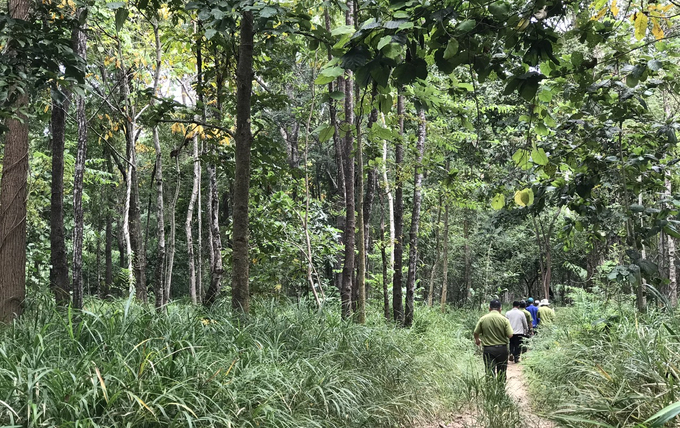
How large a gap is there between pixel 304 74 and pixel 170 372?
631 inches

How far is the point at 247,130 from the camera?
5133 millimetres

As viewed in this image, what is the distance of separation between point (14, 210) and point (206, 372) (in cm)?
367

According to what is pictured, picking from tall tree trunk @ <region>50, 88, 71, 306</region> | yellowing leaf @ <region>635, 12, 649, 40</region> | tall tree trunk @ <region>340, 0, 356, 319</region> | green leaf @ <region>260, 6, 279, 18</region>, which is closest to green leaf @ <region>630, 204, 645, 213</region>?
yellowing leaf @ <region>635, 12, 649, 40</region>

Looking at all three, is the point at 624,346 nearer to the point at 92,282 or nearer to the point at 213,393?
the point at 213,393

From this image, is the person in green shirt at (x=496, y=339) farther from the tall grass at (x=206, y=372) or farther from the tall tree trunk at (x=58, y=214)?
the tall tree trunk at (x=58, y=214)

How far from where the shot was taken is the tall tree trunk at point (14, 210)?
5.24 m

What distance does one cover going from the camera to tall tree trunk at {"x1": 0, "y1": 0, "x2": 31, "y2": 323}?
17.2 ft

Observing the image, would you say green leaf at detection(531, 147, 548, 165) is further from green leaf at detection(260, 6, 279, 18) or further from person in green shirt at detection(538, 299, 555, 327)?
person in green shirt at detection(538, 299, 555, 327)

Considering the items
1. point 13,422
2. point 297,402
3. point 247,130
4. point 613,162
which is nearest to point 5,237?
point 247,130

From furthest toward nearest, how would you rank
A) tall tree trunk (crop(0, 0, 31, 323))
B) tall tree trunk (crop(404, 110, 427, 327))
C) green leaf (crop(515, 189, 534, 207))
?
tall tree trunk (crop(404, 110, 427, 327)), tall tree trunk (crop(0, 0, 31, 323)), green leaf (crop(515, 189, 534, 207))

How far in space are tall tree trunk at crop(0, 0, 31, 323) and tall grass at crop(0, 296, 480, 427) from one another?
11.5 inches

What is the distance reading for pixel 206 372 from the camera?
3570 mm

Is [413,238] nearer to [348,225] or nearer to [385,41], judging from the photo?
[348,225]

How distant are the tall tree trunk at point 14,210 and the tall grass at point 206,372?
0.29 m
